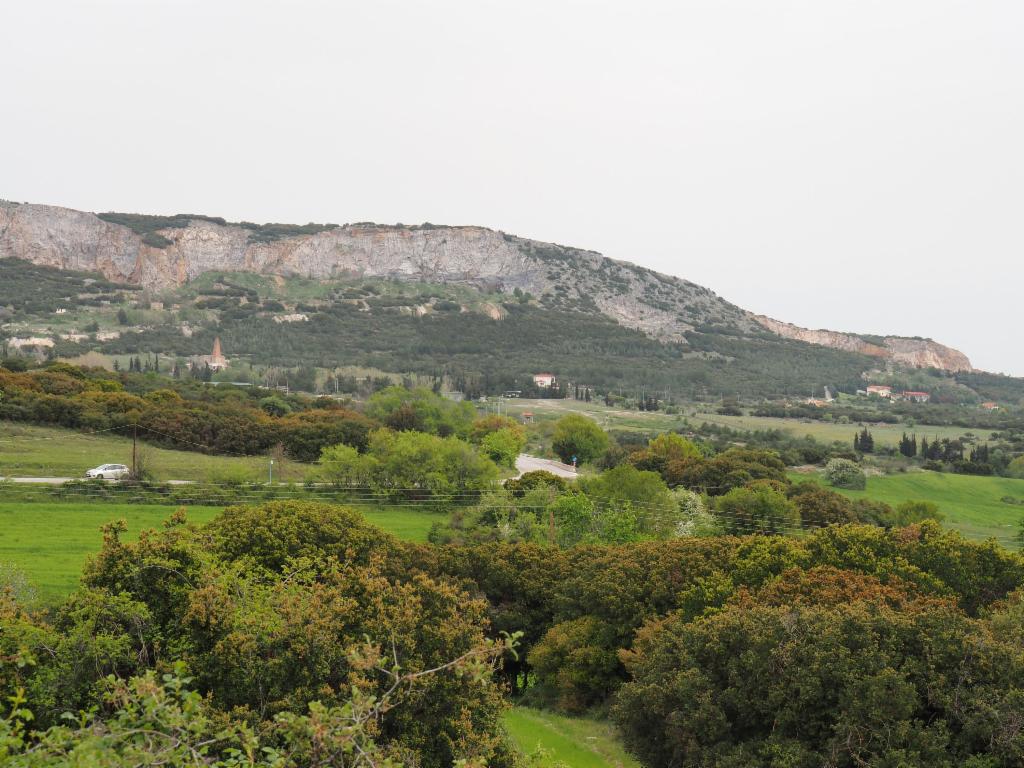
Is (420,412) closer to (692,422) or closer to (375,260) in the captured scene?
(692,422)

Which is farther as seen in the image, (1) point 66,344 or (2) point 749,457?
(1) point 66,344

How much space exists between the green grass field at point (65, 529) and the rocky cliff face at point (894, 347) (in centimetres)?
15954

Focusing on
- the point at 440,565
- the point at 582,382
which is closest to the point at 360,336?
the point at 582,382

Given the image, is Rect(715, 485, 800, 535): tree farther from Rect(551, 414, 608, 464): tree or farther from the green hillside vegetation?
the green hillside vegetation

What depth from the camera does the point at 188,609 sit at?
1374cm

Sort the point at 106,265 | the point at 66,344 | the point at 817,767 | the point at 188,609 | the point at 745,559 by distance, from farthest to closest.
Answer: the point at 106,265
the point at 66,344
the point at 745,559
the point at 817,767
the point at 188,609

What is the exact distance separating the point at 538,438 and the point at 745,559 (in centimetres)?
5358

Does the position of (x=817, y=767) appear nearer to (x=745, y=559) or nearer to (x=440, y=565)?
(x=745, y=559)

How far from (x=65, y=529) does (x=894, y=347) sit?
638 ft

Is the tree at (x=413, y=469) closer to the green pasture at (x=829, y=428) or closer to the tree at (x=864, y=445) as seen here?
the tree at (x=864, y=445)

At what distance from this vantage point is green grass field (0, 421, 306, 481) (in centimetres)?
4291

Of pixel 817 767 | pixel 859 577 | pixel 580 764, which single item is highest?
pixel 859 577

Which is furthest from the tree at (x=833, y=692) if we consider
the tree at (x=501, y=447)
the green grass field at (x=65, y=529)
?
the tree at (x=501, y=447)

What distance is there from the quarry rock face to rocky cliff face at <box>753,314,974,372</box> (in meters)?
0.27
